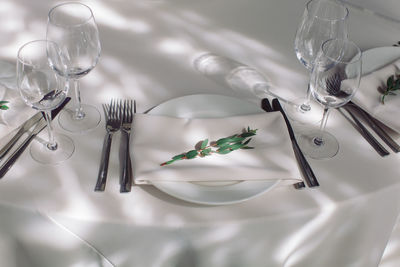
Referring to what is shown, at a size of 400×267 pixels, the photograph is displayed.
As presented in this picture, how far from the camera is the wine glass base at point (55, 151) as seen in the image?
1.08 meters

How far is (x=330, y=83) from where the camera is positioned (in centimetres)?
107

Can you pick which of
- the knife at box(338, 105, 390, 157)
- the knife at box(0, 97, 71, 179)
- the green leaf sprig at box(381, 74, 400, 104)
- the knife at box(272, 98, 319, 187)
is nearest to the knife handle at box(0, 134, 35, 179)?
the knife at box(0, 97, 71, 179)

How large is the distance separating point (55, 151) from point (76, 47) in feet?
0.79

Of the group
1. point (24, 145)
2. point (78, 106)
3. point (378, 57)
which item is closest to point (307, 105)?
point (378, 57)

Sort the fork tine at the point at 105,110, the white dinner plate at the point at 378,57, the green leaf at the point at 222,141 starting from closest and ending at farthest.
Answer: the green leaf at the point at 222,141, the fork tine at the point at 105,110, the white dinner plate at the point at 378,57

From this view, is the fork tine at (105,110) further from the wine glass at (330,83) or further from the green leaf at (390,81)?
the green leaf at (390,81)

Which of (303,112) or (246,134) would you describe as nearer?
(246,134)

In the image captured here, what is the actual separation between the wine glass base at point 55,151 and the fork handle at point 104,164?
0.08 m

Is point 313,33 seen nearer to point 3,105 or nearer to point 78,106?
point 78,106

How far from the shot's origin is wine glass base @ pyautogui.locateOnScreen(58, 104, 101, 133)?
1.16 metres

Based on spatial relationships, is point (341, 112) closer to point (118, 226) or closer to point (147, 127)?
point (147, 127)

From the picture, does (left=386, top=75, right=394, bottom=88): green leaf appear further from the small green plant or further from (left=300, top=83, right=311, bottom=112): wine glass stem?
the small green plant

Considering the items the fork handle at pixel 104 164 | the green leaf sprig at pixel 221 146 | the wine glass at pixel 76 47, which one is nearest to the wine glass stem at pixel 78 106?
the wine glass at pixel 76 47

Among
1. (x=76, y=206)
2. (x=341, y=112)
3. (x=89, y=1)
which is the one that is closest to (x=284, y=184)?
(x=341, y=112)
